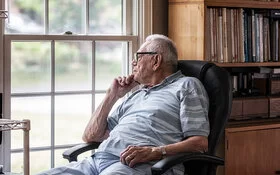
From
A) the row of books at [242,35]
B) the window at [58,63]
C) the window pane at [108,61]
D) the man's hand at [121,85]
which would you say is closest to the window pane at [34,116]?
the window at [58,63]

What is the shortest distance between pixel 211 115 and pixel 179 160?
410 mm

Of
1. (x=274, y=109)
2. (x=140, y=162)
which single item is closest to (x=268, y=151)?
(x=274, y=109)

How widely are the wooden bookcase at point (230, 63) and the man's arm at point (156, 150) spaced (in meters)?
0.75

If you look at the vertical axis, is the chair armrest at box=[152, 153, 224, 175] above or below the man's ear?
below

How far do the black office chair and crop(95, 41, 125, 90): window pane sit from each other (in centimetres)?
62

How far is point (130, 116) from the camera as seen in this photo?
8.87 ft

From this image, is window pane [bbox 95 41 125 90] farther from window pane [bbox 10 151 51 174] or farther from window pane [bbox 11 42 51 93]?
window pane [bbox 10 151 51 174]

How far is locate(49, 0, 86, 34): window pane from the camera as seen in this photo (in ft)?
10.2

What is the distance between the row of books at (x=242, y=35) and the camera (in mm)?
3215

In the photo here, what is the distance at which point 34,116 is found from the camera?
3.08 metres

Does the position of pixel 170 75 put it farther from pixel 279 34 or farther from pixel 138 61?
pixel 279 34

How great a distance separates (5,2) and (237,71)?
61.9 inches

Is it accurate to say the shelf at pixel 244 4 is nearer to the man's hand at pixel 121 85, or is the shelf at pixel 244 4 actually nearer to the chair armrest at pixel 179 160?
the man's hand at pixel 121 85

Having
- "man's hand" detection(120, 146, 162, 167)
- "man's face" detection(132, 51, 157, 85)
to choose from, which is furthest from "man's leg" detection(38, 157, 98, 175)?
"man's face" detection(132, 51, 157, 85)
